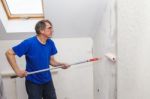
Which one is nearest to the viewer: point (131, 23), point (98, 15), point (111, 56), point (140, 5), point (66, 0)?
point (140, 5)

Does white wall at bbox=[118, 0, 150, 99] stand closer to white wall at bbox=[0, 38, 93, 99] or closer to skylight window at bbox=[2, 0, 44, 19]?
white wall at bbox=[0, 38, 93, 99]

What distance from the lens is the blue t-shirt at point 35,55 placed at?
217 cm

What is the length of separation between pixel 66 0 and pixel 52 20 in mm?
310

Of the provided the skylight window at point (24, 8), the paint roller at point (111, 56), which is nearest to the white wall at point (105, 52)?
the paint roller at point (111, 56)

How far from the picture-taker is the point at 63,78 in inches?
112

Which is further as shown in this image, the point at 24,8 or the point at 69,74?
the point at 69,74

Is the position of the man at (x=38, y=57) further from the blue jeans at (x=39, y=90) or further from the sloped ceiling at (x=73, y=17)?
the sloped ceiling at (x=73, y=17)

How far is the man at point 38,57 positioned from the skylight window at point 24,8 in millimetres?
496

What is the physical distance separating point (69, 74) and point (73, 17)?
2.43 ft

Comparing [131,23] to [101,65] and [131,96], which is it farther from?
[101,65]

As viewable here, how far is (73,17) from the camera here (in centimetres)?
248

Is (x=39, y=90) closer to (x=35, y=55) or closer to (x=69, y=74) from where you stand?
(x=35, y=55)

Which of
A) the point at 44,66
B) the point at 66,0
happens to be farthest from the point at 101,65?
the point at 66,0

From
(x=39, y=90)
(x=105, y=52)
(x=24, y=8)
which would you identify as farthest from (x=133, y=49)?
(x=24, y=8)
